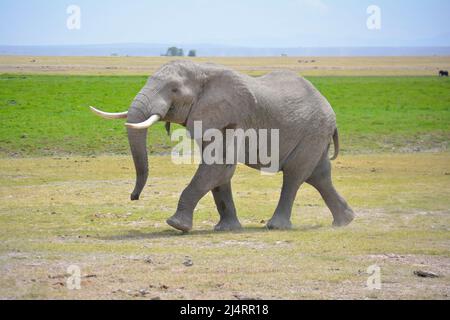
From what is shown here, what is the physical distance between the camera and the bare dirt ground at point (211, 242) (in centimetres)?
873

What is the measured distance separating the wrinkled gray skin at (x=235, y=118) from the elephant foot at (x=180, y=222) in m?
0.01

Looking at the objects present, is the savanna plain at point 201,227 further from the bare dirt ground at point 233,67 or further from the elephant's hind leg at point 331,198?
the bare dirt ground at point 233,67

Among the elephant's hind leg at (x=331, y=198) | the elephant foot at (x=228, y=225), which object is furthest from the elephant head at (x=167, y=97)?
the elephant's hind leg at (x=331, y=198)

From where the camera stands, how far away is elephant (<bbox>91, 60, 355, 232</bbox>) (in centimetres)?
1154

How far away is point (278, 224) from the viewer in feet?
41.8

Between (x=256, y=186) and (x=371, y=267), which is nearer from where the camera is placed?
(x=371, y=267)

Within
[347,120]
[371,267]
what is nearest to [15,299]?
[371,267]

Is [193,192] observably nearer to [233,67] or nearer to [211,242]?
[211,242]

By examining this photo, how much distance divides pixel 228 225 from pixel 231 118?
1545 mm

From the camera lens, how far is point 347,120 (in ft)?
96.6

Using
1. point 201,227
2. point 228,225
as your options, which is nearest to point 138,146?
point 228,225

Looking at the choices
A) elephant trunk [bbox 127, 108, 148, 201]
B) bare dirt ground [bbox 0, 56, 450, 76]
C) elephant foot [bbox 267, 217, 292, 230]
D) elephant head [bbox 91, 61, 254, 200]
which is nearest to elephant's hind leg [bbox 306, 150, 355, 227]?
elephant foot [bbox 267, 217, 292, 230]
